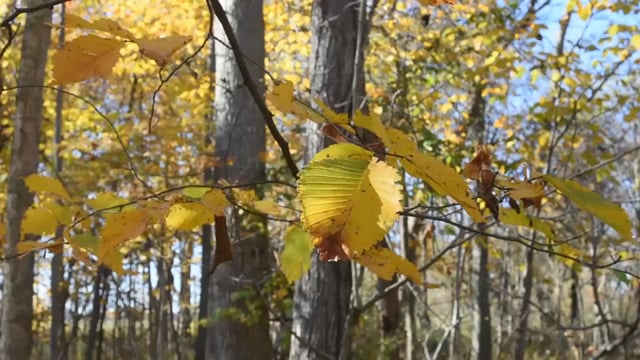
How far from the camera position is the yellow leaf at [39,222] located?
1.04m

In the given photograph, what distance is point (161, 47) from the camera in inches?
30.7

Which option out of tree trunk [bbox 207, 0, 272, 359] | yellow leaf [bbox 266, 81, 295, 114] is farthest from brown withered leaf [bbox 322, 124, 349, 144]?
tree trunk [bbox 207, 0, 272, 359]

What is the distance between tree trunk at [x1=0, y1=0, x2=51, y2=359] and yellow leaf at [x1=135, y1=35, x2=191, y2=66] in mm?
3024

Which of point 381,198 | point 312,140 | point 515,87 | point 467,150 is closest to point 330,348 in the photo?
point 312,140

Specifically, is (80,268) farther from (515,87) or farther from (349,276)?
(349,276)

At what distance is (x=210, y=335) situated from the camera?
4617 millimetres

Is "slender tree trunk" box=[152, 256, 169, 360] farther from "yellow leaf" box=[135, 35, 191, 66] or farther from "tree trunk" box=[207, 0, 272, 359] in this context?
"yellow leaf" box=[135, 35, 191, 66]

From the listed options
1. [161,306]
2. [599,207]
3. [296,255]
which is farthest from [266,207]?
[161,306]

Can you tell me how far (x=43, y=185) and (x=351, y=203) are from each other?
0.68 metres

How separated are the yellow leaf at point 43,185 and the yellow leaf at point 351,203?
2.06ft

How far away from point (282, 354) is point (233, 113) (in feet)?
10.9

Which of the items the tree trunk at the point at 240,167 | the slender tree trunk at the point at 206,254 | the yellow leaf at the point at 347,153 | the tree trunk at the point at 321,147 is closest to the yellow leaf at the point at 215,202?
the yellow leaf at the point at 347,153

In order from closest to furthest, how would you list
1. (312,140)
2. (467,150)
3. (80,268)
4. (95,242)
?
(95,242) → (312,140) → (467,150) → (80,268)

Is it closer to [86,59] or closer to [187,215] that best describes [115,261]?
[187,215]
